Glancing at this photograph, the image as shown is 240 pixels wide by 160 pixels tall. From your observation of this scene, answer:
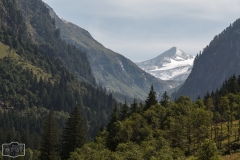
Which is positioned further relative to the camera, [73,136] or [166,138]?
[73,136]

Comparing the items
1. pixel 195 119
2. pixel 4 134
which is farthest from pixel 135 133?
pixel 4 134

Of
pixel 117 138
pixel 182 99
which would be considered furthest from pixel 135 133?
pixel 182 99

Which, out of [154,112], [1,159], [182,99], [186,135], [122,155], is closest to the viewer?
[122,155]

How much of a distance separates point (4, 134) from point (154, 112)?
409 feet

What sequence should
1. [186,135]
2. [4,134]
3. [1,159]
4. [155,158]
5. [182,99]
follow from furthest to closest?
[4,134]
[1,159]
[182,99]
[186,135]
[155,158]

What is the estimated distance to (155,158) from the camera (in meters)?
63.0

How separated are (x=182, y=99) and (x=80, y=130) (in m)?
43.0

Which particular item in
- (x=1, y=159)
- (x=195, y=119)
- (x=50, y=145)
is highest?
(x=195, y=119)

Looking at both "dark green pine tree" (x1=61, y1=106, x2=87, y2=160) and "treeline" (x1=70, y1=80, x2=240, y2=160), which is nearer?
"treeline" (x1=70, y1=80, x2=240, y2=160)

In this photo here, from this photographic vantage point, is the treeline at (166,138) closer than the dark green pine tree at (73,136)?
Yes

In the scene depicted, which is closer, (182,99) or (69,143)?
(69,143)

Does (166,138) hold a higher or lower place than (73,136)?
higher

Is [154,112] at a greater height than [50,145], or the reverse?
[154,112]

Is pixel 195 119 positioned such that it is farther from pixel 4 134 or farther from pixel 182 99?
pixel 4 134
